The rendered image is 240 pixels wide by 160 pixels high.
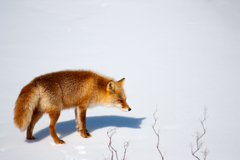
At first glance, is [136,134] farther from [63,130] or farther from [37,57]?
[37,57]

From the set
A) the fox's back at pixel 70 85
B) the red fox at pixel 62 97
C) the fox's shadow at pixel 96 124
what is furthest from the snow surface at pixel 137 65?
the fox's back at pixel 70 85

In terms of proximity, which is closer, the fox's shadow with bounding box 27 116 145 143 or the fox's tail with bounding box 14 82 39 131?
the fox's tail with bounding box 14 82 39 131

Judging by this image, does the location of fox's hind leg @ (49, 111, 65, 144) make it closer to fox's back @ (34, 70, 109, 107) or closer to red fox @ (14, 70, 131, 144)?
red fox @ (14, 70, 131, 144)

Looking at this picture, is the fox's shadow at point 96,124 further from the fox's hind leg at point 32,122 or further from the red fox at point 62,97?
the red fox at point 62,97

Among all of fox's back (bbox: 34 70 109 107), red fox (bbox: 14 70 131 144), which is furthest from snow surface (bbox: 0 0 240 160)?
fox's back (bbox: 34 70 109 107)

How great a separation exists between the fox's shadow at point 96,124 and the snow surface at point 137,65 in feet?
0.08

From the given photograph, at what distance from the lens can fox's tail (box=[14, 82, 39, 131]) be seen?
3.63 meters

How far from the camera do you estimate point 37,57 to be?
935 cm

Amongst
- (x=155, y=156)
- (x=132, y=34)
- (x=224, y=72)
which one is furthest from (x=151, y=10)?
(x=155, y=156)

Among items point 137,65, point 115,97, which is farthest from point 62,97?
point 137,65

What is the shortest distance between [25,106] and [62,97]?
0.80 meters

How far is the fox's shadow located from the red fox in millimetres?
378

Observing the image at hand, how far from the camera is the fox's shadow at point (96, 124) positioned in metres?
4.68

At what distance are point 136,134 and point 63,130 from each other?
175 cm
